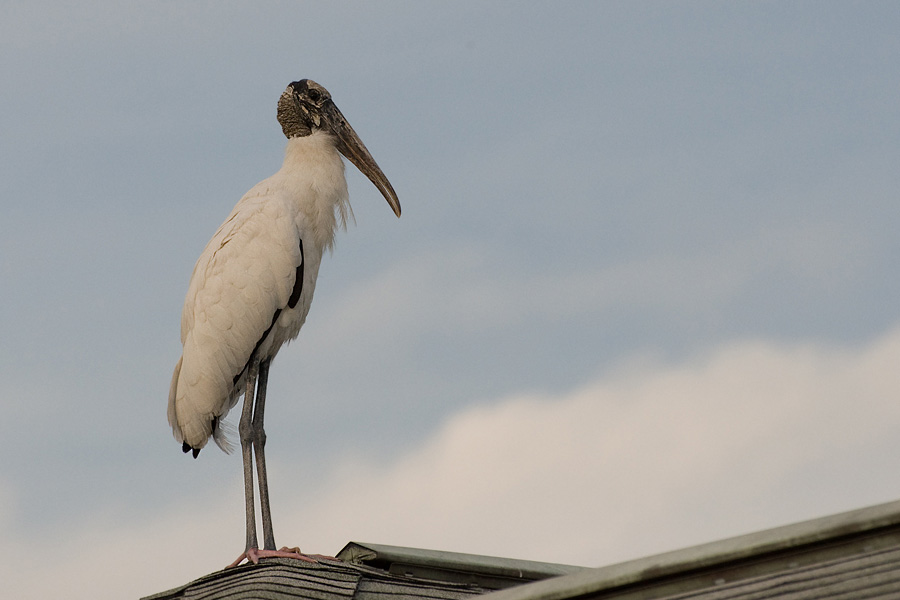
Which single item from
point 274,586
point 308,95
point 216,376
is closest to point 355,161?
point 308,95

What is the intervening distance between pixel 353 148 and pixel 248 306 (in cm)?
186

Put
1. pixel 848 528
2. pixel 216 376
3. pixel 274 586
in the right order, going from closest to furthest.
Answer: pixel 848 528 < pixel 274 586 < pixel 216 376

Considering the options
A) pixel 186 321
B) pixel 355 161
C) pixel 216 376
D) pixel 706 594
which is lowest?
pixel 706 594

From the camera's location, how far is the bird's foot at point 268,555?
6.88 m

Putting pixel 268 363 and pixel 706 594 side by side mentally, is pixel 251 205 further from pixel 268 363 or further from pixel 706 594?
pixel 706 594

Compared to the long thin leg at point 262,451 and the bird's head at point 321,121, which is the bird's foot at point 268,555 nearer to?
the long thin leg at point 262,451

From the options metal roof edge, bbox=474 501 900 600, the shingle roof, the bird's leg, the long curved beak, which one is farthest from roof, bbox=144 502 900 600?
the long curved beak

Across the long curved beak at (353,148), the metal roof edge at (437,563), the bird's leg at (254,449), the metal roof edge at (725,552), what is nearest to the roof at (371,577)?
the metal roof edge at (437,563)

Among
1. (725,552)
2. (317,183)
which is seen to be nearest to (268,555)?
(317,183)

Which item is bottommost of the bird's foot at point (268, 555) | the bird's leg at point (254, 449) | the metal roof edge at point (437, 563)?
the metal roof edge at point (437, 563)

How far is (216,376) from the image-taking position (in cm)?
847

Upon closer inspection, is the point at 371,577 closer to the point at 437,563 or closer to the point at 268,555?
the point at 437,563

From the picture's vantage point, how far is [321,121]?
31.8 ft

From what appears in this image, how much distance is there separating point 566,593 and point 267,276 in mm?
5110
